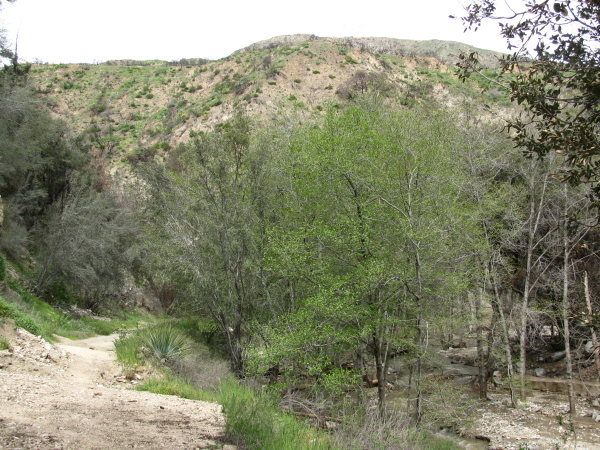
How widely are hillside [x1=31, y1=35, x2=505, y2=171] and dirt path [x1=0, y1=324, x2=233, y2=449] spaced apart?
119ft

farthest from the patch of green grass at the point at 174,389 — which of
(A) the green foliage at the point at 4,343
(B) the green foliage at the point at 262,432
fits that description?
(A) the green foliage at the point at 4,343

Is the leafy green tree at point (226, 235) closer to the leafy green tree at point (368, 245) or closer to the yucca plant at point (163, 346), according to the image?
the leafy green tree at point (368, 245)

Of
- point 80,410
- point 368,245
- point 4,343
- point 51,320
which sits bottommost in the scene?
point 51,320

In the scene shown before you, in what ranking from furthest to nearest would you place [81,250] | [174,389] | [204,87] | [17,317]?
[204,87] → [81,250] → [17,317] → [174,389]

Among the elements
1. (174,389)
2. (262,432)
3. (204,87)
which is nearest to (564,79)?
(262,432)

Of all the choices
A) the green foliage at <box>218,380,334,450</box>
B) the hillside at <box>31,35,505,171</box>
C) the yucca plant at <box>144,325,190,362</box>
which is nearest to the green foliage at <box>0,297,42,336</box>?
the yucca plant at <box>144,325,190,362</box>

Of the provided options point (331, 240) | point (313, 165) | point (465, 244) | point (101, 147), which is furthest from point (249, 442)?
point (101, 147)

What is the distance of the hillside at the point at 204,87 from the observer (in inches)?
1916

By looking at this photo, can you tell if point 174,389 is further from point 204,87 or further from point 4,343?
point 204,87

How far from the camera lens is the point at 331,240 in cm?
1156

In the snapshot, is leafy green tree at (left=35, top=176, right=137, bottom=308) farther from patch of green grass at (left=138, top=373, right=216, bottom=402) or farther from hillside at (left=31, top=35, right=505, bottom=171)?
hillside at (left=31, top=35, right=505, bottom=171)

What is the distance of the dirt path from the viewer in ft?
15.8

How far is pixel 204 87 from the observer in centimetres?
6353

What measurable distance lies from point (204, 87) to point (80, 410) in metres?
62.8
